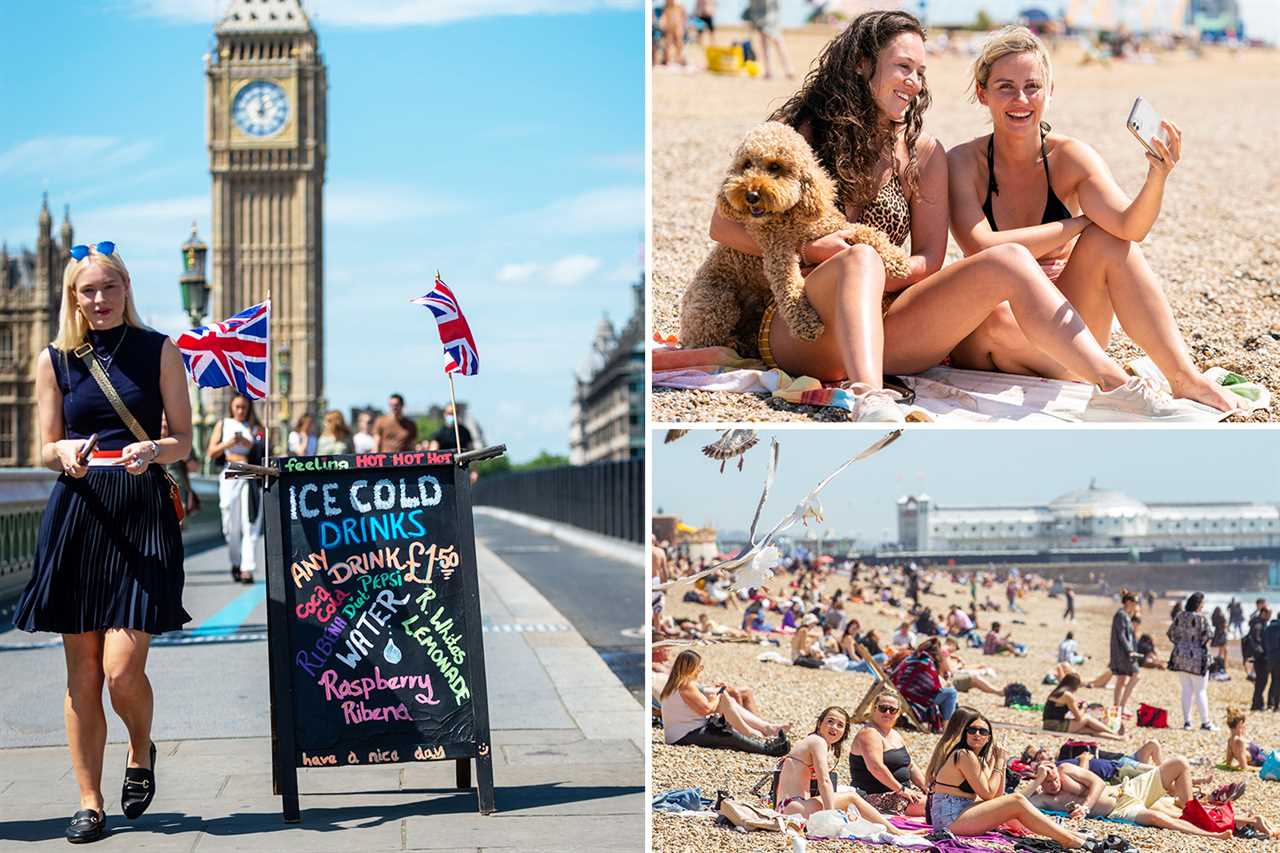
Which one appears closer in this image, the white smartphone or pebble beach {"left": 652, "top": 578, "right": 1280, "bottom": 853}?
the white smartphone

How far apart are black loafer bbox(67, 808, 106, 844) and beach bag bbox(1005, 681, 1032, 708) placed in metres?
2.77

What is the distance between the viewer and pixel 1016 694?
4.50m

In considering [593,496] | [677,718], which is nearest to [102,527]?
[677,718]

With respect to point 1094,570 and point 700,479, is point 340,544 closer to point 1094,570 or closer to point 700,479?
point 700,479

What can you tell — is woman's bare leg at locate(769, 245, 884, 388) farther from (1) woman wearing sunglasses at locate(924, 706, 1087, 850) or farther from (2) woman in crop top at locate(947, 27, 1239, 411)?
(1) woman wearing sunglasses at locate(924, 706, 1087, 850)

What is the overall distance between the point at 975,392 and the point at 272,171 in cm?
13843

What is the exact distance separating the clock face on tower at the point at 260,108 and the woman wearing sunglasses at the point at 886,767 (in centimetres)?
13934

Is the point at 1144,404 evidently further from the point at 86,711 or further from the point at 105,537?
the point at 86,711

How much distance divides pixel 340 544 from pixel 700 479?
158cm

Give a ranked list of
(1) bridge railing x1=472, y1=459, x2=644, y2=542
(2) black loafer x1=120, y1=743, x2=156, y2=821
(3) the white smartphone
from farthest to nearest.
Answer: (1) bridge railing x1=472, y1=459, x2=644, y2=542, (2) black loafer x1=120, y1=743, x2=156, y2=821, (3) the white smartphone

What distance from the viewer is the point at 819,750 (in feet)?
14.6

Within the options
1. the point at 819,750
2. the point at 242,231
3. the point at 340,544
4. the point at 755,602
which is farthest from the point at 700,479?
the point at 242,231

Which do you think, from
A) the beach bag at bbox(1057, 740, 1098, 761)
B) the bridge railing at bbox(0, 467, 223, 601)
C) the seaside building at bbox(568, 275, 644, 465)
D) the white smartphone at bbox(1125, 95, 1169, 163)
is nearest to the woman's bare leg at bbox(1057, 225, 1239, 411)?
the white smartphone at bbox(1125, 95, 1169, 163)

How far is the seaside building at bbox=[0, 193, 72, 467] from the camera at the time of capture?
10981 centimetres
